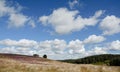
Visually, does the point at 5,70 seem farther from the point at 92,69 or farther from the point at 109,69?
the point at 109,69

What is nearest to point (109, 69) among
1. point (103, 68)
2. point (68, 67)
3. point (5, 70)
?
point (103, 68)

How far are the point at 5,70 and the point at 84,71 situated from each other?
Answer: 12894 mm

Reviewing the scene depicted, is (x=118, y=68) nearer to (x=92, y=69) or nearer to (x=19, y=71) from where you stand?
(x=92, y=69)

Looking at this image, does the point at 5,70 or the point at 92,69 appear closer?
the point at 5,70

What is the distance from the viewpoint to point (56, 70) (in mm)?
38031

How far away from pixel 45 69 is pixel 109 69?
11.1 m

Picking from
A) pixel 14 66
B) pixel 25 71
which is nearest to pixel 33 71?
pixel 25 71

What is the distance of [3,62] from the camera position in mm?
40094

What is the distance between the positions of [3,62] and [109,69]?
721 inches

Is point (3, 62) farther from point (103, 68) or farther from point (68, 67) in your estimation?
point (103, 68)

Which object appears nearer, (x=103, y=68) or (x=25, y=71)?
(x=25, y=71)

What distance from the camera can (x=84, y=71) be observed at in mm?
38781

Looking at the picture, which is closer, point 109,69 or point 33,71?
point 33,71

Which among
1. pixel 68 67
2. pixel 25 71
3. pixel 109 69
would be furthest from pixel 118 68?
pixel 25 71
